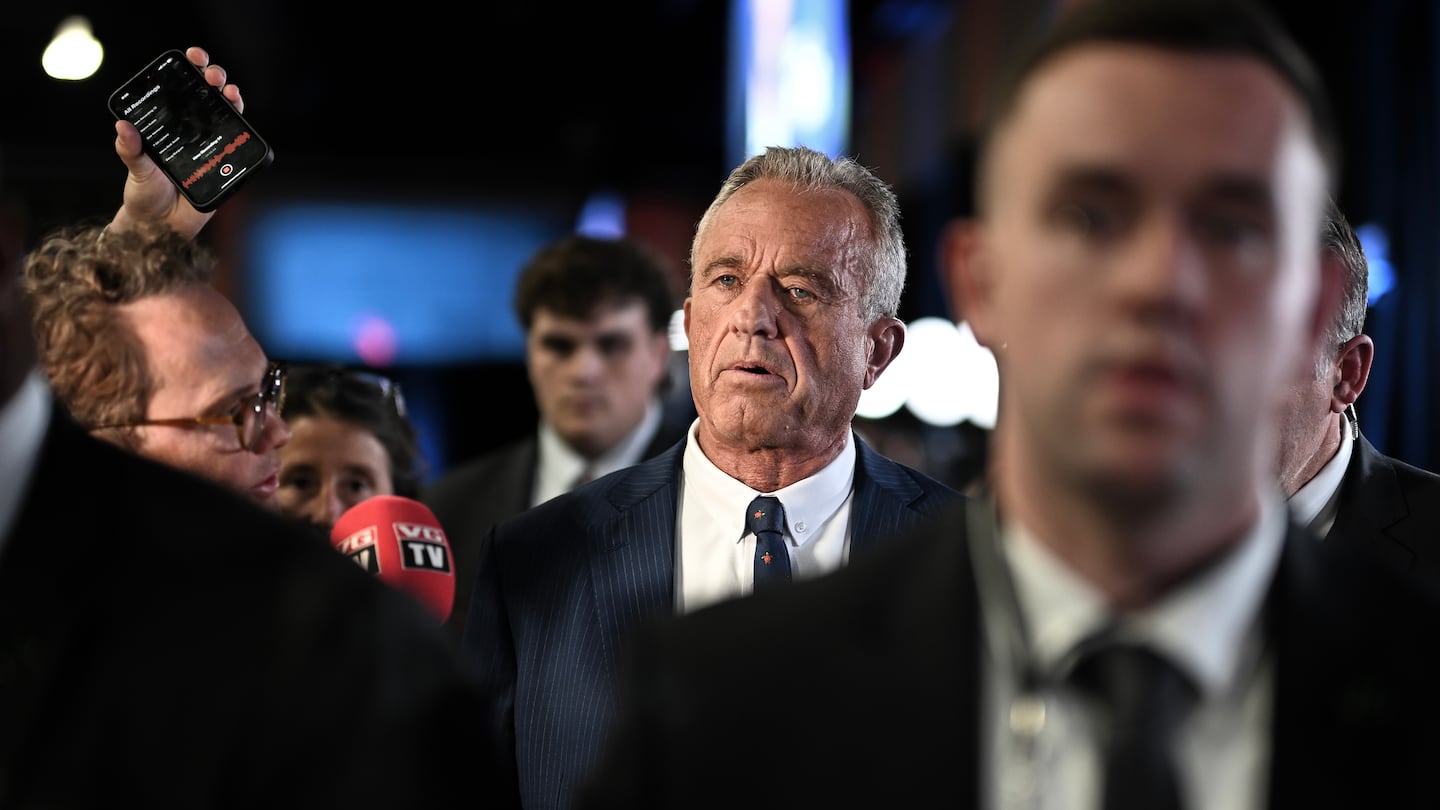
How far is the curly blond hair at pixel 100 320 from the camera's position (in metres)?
2.62

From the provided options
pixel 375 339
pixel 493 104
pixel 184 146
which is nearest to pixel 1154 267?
pixel 184 146

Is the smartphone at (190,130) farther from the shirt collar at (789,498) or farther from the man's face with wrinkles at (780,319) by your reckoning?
the shirt collar at (789,498)

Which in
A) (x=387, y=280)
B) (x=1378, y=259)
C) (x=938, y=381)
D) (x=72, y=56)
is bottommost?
(x=72, y=56)

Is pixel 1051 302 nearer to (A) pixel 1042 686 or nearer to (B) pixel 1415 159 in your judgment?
(A) pixel 1042 686

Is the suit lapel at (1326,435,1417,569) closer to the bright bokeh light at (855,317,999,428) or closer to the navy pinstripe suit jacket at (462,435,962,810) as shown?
the navy pinstripe suit jacket at (462,435,962,810)

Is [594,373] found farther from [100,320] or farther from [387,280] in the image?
[387,280]

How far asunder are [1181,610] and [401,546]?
72.2 inches

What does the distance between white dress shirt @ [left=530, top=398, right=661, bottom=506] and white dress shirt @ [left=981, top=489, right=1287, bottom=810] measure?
4012 millimetres

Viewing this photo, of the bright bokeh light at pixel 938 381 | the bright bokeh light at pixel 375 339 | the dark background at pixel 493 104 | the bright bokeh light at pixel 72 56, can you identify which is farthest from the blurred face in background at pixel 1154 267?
the bright bokeh light at pixel 375 339

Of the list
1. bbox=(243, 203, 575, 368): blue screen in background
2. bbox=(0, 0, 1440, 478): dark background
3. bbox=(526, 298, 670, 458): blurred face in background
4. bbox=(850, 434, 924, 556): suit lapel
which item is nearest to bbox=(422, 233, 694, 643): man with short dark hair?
bbox=(526, 298, 670, 458): blurred face in background

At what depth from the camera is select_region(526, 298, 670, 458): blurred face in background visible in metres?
5.49

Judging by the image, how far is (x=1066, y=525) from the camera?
147 centimetres

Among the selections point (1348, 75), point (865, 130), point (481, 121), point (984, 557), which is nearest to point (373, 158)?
point (481, 121)

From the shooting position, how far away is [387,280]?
16969mm
